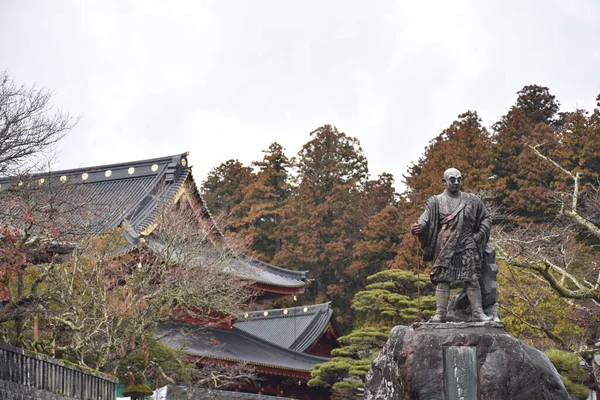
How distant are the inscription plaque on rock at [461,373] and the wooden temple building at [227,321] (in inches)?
617

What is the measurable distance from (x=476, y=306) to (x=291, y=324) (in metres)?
26.5

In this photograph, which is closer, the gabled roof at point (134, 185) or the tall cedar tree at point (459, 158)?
the gabled roof at point (134, 185)

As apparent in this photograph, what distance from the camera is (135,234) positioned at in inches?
1089

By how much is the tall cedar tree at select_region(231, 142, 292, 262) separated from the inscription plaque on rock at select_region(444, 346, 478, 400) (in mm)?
39272

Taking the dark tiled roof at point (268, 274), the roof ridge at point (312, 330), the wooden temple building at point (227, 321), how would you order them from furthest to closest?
the roof ridge at point (312, 330), the dark tiled roof at point (268, 274), the wooden temple building at point (227, 321)

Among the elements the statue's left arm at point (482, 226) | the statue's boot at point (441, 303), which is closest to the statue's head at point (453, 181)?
the statue's left arm at point (482, 226)

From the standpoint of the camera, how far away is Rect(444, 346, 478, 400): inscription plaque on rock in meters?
12.6

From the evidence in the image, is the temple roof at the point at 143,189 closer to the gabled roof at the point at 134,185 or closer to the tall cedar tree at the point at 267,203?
the gabled roof at the point at 134,185

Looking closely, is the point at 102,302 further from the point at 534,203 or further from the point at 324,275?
the point at 324,275

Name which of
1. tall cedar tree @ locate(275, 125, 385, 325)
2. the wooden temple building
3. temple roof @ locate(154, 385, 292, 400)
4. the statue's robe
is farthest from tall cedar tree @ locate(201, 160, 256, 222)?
the statue's robe

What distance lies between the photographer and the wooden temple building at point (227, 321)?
29.7m

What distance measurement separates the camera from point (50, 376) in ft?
45.1

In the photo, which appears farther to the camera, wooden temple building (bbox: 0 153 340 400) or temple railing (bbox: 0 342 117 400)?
wooden temple building (bbox: 0 153 340 400)

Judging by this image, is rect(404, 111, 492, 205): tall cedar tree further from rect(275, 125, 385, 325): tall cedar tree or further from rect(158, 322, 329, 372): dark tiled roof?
rect(158, 322, 329, 372): dark tiled roof
